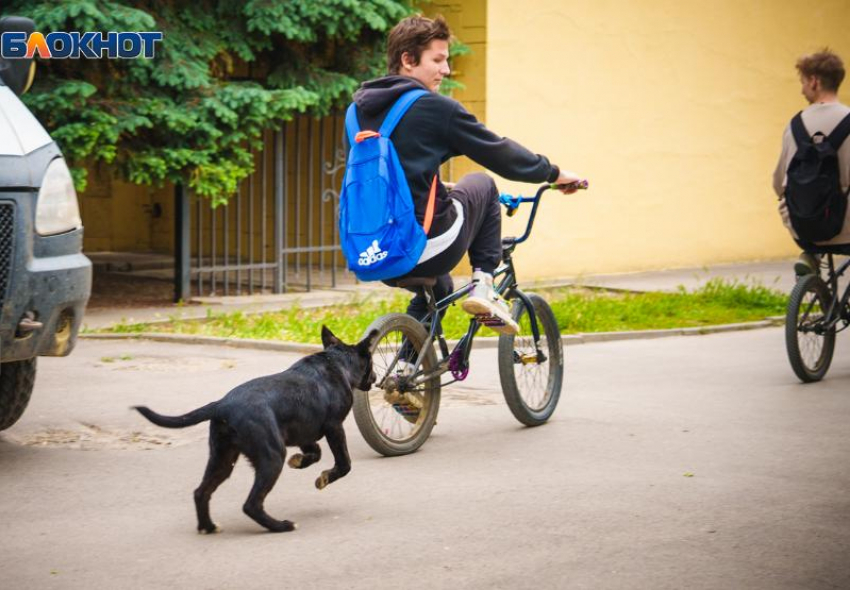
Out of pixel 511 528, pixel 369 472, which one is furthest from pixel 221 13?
pixel 511 528

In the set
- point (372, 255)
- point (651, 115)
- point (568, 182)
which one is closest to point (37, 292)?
point (372, 255)

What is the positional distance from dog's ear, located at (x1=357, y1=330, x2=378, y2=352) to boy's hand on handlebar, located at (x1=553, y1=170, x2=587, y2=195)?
4.64ft

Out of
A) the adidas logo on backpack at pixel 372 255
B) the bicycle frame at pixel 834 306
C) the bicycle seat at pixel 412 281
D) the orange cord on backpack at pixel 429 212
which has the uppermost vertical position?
the orange cord on backpack at pixel 429 212

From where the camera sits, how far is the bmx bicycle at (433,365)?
6.44 meters

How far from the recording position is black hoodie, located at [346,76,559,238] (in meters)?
6.36

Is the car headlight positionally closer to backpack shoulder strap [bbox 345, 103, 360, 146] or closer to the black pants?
backpack shoulder strap [bbox 345, 103, 360, 146]

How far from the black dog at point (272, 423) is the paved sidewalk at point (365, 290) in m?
6.30

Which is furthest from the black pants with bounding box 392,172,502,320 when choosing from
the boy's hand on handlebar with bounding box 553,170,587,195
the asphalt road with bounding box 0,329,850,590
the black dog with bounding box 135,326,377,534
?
the black dog with bounding box 135,326,377,534

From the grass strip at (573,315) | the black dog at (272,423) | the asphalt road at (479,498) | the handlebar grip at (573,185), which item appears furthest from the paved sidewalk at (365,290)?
the black dog at (272,423)

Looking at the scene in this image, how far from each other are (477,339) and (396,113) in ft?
14.2

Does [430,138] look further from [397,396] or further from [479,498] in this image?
[479,498]

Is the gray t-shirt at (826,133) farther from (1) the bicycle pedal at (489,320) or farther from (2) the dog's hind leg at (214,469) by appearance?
(2) the dog's hind leg at (214,469)

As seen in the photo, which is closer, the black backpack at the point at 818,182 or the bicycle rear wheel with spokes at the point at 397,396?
the bicycle rear wheel with spokes at the point at 397,396

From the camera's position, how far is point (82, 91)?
11.4 meters
